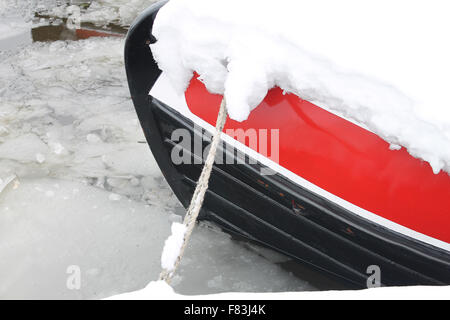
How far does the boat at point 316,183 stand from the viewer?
126 cm

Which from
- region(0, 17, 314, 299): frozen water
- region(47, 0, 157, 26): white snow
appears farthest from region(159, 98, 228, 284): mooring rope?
region(47, 0, 157, 26): white snow

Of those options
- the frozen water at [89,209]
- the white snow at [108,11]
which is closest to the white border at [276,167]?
the frozen water at [89,209]

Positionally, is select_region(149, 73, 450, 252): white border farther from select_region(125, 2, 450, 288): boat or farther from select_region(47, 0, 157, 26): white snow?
select_region(47, 0, 157, 26): white snow

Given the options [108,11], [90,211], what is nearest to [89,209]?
[90,211]

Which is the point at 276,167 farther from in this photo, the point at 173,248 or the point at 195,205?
the point at 173,248

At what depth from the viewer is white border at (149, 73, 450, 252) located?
4.29 feet

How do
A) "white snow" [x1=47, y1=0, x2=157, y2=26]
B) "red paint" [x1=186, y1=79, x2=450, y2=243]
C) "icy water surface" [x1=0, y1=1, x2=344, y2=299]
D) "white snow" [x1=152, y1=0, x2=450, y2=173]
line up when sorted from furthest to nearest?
"white snow" [x1=47, y1=0, x2=157, y2=26] < "icy water surface" [x1=0, y1=1, x2=344, y2=299] < "red paint" [x1=186, y1=79, x2=450, y2=243] < "white snow" [x1=152, y1=0, x2=450, y2=173]

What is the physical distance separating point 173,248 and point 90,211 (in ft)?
3.71

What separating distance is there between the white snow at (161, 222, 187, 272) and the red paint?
452 mm

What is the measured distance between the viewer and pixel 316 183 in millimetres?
1395

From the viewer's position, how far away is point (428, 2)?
1281 mm

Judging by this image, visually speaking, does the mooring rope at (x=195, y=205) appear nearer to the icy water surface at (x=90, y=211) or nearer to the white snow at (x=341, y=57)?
the white snow at (x=341, y=57)

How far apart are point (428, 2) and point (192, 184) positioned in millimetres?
1150
